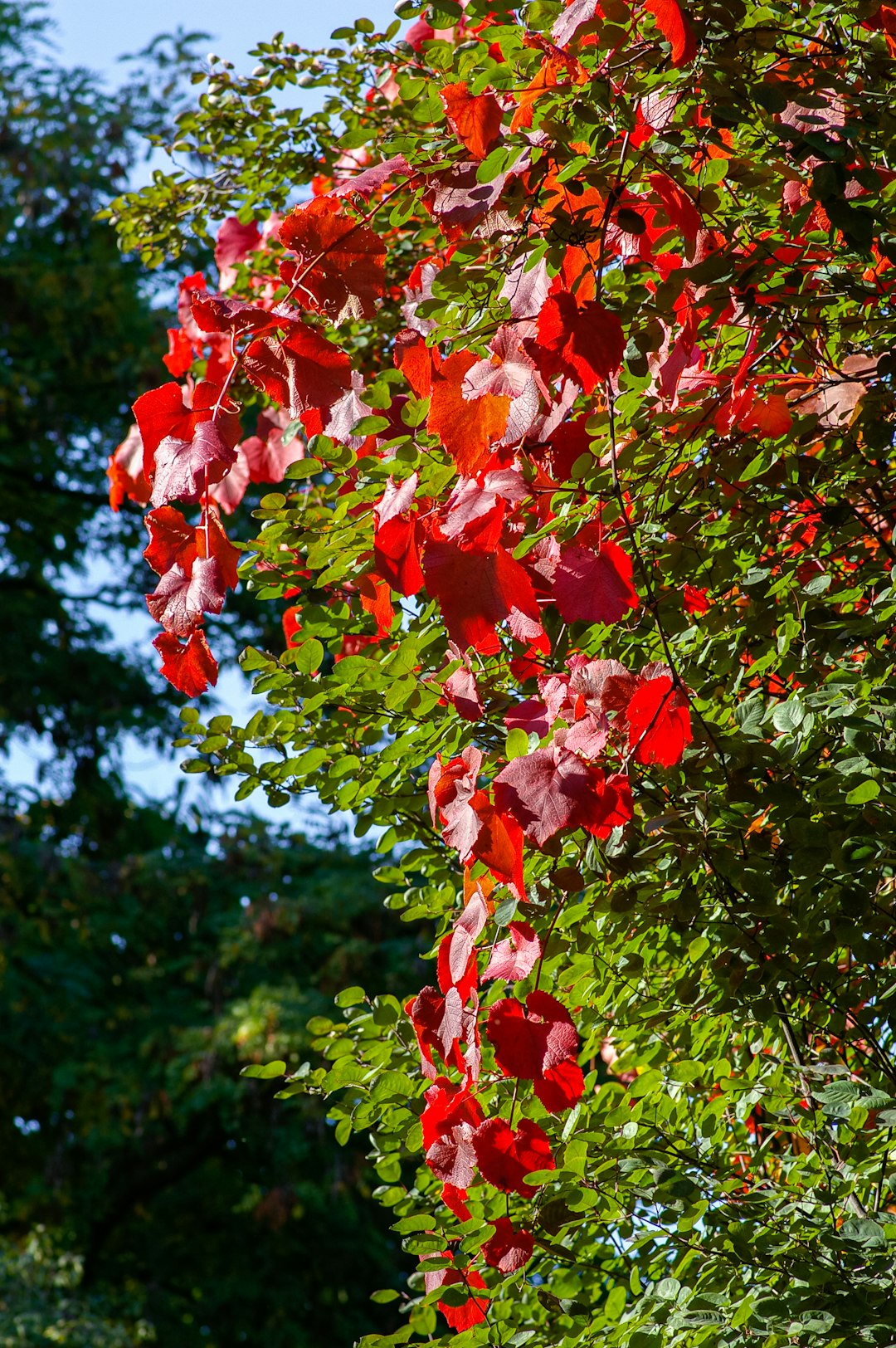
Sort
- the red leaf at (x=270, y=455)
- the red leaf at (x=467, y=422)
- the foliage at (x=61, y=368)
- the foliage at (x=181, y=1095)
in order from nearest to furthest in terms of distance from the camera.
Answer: the red leaf at (x=467, y=422), the red leaf at (x=270, y=455), the foliage at (x=181, y=1095), the foliage at (x=61, y=368)

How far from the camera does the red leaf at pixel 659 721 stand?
1252 millimetres

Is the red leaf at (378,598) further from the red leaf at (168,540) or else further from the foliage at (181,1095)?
the foliage at (181,1095)

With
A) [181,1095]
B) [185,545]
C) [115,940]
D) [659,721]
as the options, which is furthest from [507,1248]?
[115,940]

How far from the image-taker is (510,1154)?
1.34 metres

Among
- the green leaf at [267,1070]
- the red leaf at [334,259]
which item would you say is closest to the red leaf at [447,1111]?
the green leaf at [267,1070]

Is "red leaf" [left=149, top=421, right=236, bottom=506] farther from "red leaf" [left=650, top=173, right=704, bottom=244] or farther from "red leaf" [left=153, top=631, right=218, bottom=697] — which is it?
"red leaf" [left=650, top=173, right=704, bottom=244]

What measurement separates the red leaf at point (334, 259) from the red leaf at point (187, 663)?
0.41m

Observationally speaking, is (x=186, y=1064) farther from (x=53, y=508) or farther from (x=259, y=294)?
(x=259, y=294)

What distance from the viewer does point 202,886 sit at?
8055 mm

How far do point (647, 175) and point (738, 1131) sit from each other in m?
1.25

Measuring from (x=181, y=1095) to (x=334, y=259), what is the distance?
658cm

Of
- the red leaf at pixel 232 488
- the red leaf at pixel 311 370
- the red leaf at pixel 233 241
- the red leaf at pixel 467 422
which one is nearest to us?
the red leaf at pixel 467 422

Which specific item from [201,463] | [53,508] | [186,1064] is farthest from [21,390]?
[201,463]

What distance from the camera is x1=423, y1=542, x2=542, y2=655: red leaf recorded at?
3.62ft
